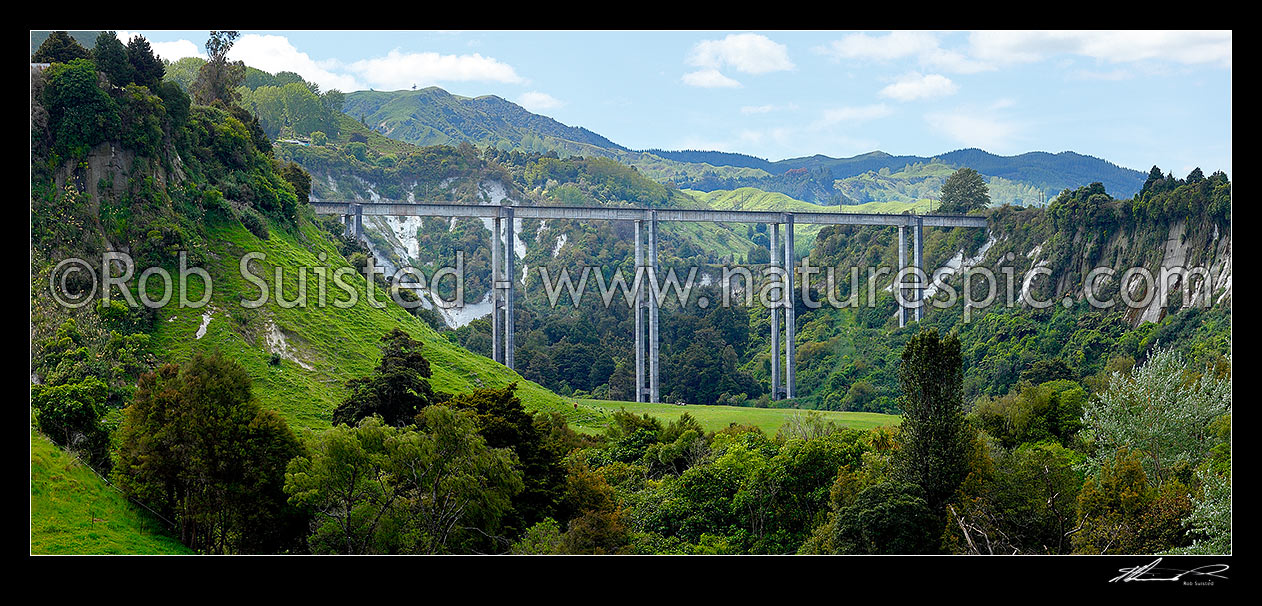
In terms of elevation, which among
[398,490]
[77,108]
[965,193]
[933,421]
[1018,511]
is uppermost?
[965,193]

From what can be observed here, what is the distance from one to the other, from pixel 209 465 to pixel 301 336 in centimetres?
996

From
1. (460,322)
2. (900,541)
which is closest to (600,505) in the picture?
(900,541)

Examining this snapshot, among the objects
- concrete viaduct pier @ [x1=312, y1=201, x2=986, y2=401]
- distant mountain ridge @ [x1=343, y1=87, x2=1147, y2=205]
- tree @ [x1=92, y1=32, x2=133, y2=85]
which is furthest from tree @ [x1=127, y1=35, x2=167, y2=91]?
distant mountain ridge @ [x1=343, y1=87, x2=1147, y2=205]

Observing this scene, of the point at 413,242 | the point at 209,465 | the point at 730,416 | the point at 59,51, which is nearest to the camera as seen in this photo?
the point at 209,465

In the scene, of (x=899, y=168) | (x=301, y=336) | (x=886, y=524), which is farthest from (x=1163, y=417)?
(x=899, y=168)

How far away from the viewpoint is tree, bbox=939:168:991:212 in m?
65.4

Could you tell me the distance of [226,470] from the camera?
2070cm

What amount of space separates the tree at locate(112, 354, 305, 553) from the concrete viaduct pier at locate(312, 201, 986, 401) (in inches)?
1008

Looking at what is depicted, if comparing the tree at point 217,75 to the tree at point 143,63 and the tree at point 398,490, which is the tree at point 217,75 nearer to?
the tree at point 143,63

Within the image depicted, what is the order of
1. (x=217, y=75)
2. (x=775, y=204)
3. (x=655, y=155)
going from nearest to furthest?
1. (x=217, y=75)
2. (x=775, y=204)
3. (x=655, y=155)

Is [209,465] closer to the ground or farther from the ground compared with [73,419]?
closer to the ground

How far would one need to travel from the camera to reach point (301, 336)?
99.1 ft

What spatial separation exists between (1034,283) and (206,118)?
127ft
